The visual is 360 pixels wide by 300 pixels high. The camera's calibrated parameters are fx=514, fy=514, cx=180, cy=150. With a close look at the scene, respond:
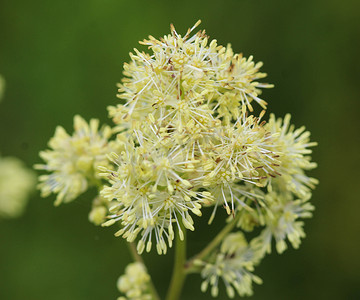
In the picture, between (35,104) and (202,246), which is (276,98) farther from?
(35,104)

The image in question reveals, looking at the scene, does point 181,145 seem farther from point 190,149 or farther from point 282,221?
point 282,221

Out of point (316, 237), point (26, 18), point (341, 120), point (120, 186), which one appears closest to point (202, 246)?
point (316, 237)

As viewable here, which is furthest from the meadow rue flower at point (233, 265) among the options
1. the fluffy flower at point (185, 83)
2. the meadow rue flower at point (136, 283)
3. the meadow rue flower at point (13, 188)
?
the meadow rue flower at point (13, 188)

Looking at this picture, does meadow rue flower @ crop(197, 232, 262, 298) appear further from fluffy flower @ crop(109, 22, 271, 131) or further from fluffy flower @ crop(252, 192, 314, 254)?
fluffy flower @ crop(109, 22, 271, 131)

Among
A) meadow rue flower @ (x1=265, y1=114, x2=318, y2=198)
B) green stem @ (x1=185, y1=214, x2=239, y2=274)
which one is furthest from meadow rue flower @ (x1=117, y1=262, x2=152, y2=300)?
meadow rue flower @ (x1=265, y1=114, x2=318, y2=198)

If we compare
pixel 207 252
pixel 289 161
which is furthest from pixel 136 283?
pixel 289 161

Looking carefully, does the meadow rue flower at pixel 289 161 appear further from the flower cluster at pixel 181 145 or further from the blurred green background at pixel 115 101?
the blurred green background at pixel 115 101

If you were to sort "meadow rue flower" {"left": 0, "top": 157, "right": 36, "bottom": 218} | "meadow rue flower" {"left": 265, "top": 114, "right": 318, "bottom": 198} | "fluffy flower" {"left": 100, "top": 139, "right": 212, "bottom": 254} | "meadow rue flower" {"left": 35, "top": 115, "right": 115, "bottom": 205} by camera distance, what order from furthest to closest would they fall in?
"meadow rue flower" {"left": 0, "top": 157, "right": 36, "bottom": 218} → "meadow rue flower" {"left": 35, "top": 115, "right": 115, "bottom": 205} → "meadow rue flower" {"left": 265, "top": 114, "right": 318, "bottom": 198} → "fluffy flower" {"left": 100, "top": 139, "right": 212, "bottom": 254}
